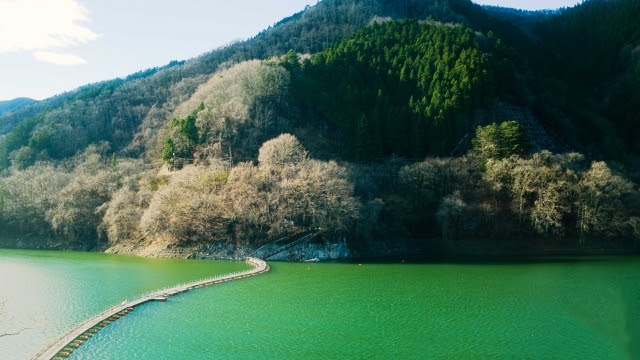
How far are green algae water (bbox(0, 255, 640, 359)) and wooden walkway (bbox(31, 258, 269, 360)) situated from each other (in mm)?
558

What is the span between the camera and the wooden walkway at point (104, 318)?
1914 cm

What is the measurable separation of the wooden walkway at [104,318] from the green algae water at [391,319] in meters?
0.56

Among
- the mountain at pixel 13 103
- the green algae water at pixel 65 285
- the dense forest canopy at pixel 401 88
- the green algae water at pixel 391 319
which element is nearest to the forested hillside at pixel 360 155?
the dense forest canopy at pixel 401 88

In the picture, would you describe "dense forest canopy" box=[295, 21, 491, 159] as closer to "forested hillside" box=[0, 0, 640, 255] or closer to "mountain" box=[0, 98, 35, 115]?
"forested hillside" box=[0, 0, 640, 255]

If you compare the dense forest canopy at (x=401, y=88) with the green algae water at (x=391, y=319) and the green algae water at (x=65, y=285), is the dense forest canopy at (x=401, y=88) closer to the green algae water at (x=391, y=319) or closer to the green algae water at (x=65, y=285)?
the green algae water at (x=391, y=319)

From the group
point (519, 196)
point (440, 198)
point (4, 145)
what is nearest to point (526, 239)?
point (519, 196)

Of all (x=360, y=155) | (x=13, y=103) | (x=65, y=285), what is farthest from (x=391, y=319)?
(x=13, y=103)

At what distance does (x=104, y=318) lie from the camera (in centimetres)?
2430

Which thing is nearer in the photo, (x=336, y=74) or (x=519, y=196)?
(x=519, y=196)

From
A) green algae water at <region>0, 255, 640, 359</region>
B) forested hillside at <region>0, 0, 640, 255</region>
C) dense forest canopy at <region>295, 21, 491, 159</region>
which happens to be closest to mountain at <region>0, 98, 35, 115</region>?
forested hillside at <region>0, 0, 640, 255</region>

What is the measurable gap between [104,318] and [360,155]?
45.1 metres

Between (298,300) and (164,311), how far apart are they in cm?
802

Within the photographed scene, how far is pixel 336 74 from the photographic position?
77688 mm

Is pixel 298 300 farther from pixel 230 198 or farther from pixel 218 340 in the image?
pixel 230 198
